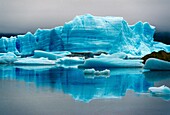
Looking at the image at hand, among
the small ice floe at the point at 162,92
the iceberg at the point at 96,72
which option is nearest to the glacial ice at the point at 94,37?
the iceberg at the point at 96,72

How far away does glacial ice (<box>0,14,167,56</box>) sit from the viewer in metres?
19.4

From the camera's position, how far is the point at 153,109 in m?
3.72

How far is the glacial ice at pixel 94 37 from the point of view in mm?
19438

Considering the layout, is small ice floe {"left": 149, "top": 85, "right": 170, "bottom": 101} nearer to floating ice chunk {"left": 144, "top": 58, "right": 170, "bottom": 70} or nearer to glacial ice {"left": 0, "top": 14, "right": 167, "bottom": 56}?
floating ice chunk {"left": 144, "top": 58, "right": 170, "bottom": 70}

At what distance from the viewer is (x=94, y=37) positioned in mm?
19781

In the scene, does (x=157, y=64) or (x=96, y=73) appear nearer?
(x=96, y=73)

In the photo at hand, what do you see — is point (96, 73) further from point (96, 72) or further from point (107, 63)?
point (107, 63)

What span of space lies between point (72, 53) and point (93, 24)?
224cm

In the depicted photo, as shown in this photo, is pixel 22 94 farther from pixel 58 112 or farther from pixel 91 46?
pixel 91 46

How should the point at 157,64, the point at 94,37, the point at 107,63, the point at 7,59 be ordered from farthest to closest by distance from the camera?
Answer: 1. the point at 94,37
2. the point at 7,59
3. the point at 107,63
4. the point at 157,64

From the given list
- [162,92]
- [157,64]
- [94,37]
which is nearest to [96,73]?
[157,64]

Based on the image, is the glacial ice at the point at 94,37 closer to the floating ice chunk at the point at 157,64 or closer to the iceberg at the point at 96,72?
the floating ice chunk at the point at 157,64

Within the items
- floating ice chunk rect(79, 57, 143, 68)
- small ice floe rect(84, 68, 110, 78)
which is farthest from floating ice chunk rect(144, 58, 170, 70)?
small ice floe rect(84, 68, 110, 78)

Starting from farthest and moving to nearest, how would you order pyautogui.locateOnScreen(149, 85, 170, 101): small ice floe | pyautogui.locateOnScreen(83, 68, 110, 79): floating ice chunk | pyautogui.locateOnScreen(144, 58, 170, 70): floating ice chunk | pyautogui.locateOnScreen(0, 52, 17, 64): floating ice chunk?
pyautogui.locateOnScreen(0, 52, 17, 64): floating ice chunk, pyautogui.locateOnScreen(144, 58, 170, 70): floating ice chunk, pyautogui.locateOnScreen(83, 68, 110, 79): floating ice chunk, pyautogui.locateOnScreen(149, 85, 170, 101): small ice floe
